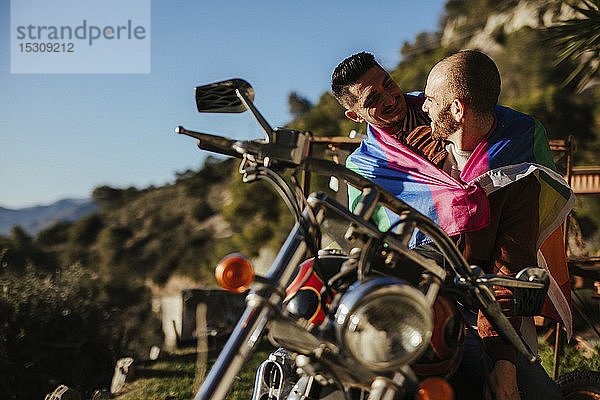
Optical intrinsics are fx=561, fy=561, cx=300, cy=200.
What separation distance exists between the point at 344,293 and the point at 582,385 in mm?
1416

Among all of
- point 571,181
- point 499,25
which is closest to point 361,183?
point 571,181

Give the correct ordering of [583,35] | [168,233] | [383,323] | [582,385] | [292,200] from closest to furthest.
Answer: [383,323] < [292,200] < [582,385] < [583,35] < [168,233]

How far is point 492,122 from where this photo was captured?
201 centimetres

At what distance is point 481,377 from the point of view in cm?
→ 159

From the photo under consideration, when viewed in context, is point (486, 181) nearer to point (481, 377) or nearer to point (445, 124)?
point (445, 124)

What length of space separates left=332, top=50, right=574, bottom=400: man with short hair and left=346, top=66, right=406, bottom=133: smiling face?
38 cm

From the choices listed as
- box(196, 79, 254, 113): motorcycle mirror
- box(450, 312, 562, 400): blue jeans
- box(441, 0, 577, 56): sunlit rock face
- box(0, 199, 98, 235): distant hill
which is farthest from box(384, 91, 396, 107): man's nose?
box(0, 199, 98, 235): distant hill

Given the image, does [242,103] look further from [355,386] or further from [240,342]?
[355,386]

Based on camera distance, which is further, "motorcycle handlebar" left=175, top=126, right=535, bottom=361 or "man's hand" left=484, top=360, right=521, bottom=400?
"man's hand" left=484, top=360, right=521, bottom=400

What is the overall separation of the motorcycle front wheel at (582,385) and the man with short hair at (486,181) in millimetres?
331

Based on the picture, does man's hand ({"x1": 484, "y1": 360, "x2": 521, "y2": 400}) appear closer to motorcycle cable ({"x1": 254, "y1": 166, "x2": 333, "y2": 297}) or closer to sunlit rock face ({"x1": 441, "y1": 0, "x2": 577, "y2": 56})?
motorcycle cable ({"x1": 254, "y1": 166, "x2": 333, "y2": 297})

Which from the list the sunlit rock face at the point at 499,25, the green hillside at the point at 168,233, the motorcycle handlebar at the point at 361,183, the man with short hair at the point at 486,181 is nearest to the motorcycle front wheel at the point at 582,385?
the man with short hair at the point at 486,181

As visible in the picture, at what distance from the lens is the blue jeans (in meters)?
1.57

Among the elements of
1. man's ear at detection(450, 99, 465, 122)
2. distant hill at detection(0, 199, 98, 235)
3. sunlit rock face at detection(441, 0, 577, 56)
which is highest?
sunlit rock face at detection(441, 0, 577, 56)
